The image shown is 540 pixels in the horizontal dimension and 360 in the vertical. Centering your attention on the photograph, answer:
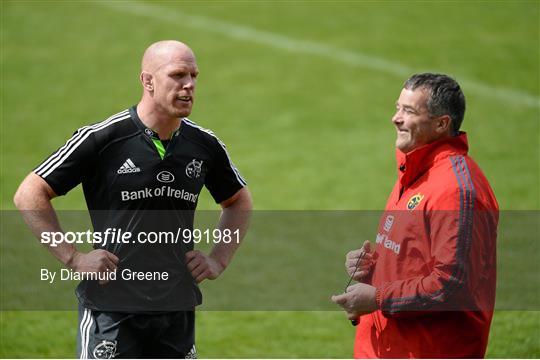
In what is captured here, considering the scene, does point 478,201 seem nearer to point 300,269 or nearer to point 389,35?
point 300,269

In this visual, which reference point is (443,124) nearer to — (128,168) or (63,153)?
(128,168)

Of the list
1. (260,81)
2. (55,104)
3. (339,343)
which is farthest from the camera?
(260,81)

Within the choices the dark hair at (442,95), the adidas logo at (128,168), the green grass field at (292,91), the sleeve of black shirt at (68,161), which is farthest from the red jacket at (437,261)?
the green grass field at (292,91)

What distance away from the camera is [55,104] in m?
19.1

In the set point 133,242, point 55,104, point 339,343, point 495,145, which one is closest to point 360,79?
point 495,145

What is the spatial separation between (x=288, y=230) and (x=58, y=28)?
11.9 metres

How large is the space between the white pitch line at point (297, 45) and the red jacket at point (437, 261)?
1422 centimetres

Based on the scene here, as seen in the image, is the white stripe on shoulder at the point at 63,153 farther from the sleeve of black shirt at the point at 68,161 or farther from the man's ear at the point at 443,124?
the man's ear at the point at 443,124

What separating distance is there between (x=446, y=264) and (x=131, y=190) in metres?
1.89

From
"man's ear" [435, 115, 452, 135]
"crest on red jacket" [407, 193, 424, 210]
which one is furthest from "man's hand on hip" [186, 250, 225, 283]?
"man's ear" [435, 115, 452, 135]

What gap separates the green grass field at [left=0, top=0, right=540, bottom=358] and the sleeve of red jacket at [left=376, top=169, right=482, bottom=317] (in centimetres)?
450

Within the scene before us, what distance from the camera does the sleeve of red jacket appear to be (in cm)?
492

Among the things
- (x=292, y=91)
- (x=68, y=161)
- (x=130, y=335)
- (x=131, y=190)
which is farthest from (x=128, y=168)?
(x=292, y=91)

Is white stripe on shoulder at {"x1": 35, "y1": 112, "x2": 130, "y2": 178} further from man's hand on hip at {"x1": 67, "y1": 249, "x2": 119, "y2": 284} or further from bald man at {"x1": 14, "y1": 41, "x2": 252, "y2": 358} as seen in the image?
man's hand on hip at {"x1": 67, "y1": 249, "x2": 119, "y2": 284}
